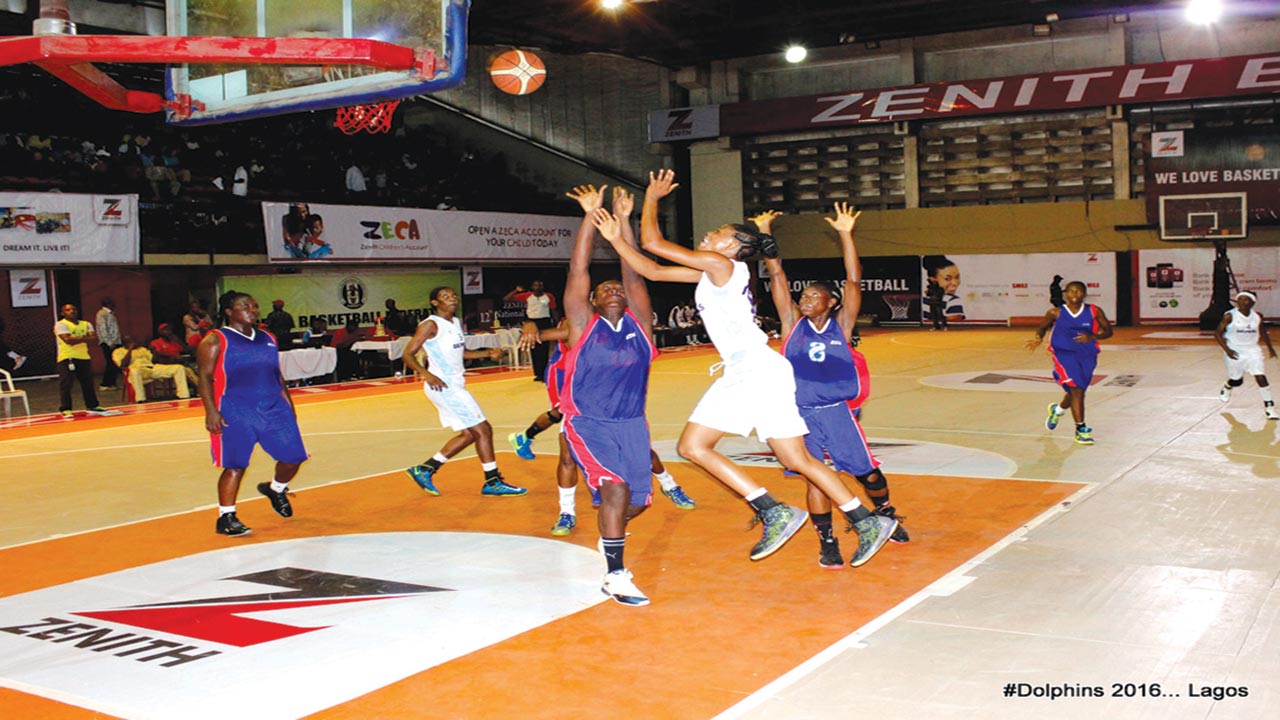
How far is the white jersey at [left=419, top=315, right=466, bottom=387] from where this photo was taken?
10547mm

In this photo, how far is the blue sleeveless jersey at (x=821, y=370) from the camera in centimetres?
789

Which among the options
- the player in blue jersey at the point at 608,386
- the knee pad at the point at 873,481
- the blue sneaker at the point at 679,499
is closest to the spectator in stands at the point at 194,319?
the blue sneaker at the point at 679,499

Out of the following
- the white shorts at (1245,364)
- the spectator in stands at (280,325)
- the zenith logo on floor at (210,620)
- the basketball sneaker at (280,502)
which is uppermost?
the spectator in stands at (280,325)

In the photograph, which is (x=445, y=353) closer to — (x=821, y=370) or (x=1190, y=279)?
(x=821, y=370)

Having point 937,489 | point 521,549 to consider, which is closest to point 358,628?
point 521,549

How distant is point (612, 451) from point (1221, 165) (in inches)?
1104

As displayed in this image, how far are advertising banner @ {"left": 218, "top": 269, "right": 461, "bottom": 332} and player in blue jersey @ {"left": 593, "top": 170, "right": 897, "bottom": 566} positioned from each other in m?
21.1

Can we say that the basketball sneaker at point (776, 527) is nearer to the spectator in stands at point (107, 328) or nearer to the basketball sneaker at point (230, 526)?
the basketball sneaker at point (230, 526)

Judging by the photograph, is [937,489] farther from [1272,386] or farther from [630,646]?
[1272,386]

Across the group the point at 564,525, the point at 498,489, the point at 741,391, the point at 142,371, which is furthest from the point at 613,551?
the point at 142,371

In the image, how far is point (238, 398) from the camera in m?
9.05

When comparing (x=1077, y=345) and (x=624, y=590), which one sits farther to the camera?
(x=1077, y=345)

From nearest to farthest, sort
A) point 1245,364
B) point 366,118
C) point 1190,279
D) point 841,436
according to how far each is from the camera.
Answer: point 841,436 < point 366,118 < point 1245,364 < point 1190,279

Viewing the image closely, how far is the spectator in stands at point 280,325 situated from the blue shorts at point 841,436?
55.0 ft
